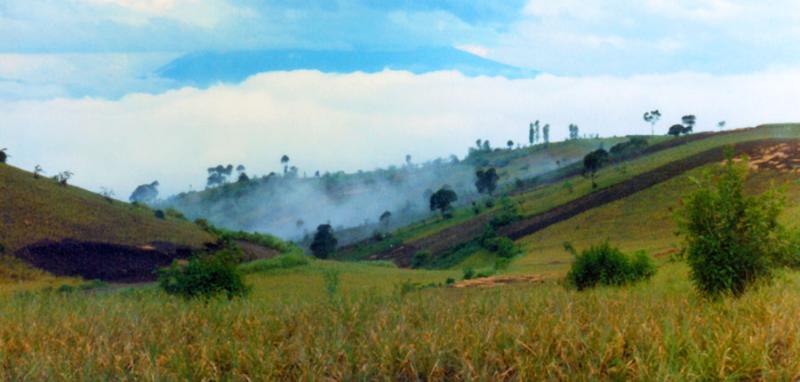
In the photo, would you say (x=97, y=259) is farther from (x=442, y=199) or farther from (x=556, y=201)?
(x=442, y=199)

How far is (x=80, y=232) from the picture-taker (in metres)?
50.8

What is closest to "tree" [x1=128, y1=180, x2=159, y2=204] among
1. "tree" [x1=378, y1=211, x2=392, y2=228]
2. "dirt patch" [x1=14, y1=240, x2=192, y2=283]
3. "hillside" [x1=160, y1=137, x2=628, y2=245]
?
"hillside" [x1=160, y1=137, x2=628, y2=245]

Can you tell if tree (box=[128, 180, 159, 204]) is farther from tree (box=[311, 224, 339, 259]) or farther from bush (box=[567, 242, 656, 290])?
bush (box=[567, 242, 656, 290])

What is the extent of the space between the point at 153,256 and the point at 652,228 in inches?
1484

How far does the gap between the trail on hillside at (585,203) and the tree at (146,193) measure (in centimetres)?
10007

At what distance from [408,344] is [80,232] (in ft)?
158

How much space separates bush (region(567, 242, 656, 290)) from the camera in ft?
80.1

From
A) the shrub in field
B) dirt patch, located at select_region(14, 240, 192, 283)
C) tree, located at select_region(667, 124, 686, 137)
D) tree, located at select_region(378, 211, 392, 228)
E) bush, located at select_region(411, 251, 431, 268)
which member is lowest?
bush, located at select_region(411, 251, 431, 268)

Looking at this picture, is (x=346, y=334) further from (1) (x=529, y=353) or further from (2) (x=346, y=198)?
(2) (x=346, y=198)

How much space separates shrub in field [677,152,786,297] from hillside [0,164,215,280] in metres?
38.9

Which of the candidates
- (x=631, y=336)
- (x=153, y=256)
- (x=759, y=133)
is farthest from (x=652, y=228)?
(x=759, y=133)

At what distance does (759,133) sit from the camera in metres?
103

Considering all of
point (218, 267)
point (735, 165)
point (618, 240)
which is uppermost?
point (735, 165)

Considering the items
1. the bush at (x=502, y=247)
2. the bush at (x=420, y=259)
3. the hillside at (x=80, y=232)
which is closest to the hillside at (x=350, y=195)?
the bush at (x=420, y=259)
